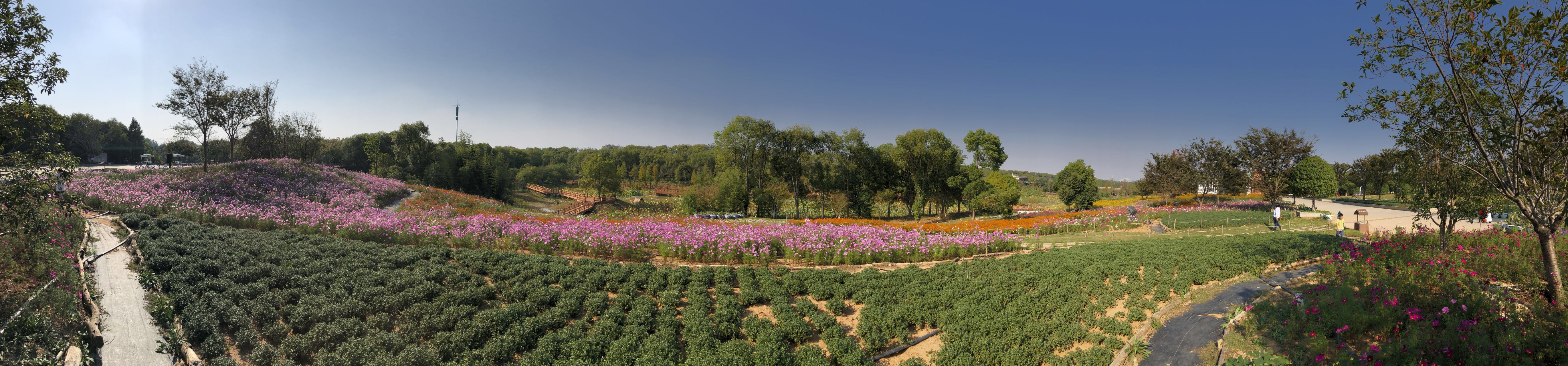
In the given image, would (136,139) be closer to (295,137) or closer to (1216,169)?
(295,137)

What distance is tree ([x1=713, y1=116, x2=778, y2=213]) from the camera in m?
35.6

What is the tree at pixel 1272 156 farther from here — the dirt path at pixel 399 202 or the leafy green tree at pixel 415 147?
the leafy green tree at pixel 415 147

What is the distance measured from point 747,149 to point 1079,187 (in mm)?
28096

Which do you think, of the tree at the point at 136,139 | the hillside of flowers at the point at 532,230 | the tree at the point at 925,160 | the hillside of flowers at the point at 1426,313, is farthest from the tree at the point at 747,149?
the tree at the point at 136,139

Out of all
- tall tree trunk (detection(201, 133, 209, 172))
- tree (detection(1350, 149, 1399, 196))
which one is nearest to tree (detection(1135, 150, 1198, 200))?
tree (detection(1350, 149, 1399, 196))

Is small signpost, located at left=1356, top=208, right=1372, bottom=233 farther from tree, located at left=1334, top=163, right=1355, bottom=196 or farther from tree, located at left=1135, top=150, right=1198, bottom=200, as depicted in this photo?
tree, located at left=1334, top=163, right=1355, bottom=196

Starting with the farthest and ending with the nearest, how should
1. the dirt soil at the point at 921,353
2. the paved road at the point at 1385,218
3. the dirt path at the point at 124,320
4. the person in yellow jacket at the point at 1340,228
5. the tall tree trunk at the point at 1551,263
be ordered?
the paved road at the point at 1385,218, the person in yellow jacket at the point at 1340,228, the dirt soil at the point at 921,353, the dirt path at the point at 124,320, the tall tree trunk at the point at 1551,263

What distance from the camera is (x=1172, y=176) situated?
125 feet

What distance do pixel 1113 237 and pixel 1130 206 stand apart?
31.2 feet

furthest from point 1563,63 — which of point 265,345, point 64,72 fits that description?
point 64,72

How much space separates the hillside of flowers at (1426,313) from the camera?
4.91 m

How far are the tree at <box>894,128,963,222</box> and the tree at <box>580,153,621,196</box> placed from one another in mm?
29992

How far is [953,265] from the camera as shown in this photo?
38.1 feet

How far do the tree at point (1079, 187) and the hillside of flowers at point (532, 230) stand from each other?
29420mm
